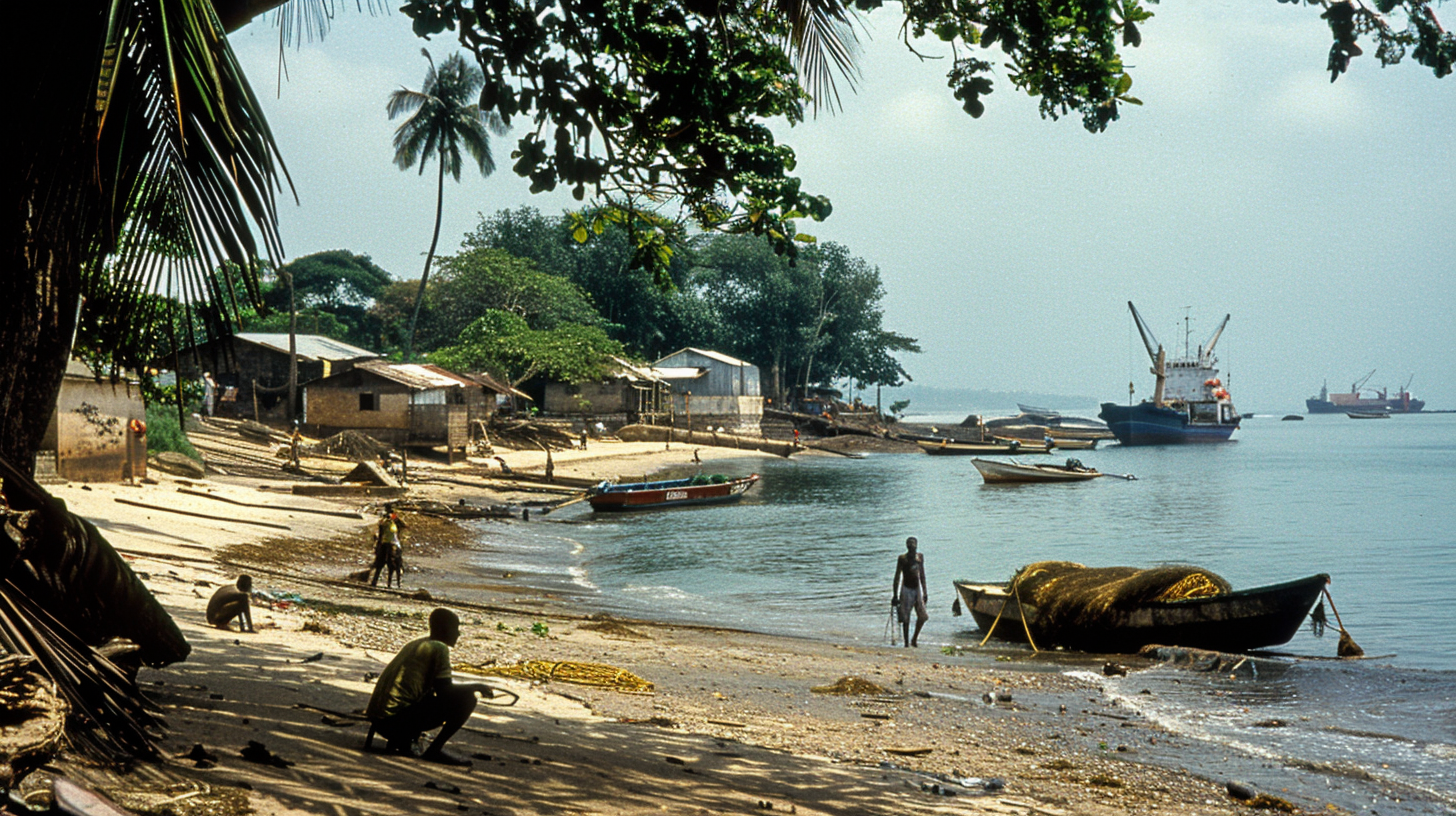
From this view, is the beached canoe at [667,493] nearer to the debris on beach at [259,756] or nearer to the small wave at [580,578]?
the small wave at [580,578]

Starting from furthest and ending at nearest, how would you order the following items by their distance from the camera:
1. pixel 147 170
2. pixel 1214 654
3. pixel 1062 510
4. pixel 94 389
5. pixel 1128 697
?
pixel 1062 510 < pixel 94 389 < pixel 1214 654 < pixel 1128 697 < pixel 147 170

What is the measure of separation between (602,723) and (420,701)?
7.89ft

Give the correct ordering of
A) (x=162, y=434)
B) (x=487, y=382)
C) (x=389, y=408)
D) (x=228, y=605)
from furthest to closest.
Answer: (x=487, y=382) → (x=389, y=408) → (x=162, y=434) → (x=228, y=605)

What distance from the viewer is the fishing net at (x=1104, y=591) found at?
48.8 feet

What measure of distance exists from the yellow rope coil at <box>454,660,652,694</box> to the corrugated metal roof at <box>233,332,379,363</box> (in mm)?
36082

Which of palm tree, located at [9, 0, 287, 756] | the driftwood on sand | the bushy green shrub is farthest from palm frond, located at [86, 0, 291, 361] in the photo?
the driftwood on sand

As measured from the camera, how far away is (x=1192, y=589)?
14906mm

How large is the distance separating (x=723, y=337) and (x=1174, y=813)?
238 feet

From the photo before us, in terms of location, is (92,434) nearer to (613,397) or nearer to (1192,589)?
(1192,589)

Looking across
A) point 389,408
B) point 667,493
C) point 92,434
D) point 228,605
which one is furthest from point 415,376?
point 228,605

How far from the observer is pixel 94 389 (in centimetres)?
1917

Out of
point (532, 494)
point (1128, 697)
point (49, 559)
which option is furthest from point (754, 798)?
point (532, 494)

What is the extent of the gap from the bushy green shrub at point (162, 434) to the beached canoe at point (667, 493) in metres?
11.9

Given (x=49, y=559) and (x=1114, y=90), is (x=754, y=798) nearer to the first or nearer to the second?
(x=49, y=559)
